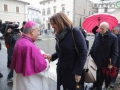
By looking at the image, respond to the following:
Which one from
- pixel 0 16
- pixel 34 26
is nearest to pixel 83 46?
pixel 34 26

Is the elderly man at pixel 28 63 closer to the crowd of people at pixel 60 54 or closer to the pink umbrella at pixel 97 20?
→ the crowd of people at pixel 60 54

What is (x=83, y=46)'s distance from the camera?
2.05 meters

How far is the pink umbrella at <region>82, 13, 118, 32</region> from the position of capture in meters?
3.69

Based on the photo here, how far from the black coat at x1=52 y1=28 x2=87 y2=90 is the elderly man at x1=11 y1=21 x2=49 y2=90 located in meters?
0.31

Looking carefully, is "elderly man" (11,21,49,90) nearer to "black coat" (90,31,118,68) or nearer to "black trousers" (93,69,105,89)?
"black coat" (90,31,118,68)

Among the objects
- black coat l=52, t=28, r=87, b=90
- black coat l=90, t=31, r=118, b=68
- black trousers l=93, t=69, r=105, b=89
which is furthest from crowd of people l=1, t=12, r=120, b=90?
black trousers l=93, t=69, r=105, b=89

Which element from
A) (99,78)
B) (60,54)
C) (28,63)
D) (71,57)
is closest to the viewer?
(28,63)

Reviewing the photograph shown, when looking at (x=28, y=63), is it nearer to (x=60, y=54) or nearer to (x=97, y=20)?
(x=60, y=54)

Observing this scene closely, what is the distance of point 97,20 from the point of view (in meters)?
3.80

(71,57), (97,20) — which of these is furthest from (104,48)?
(71,57)

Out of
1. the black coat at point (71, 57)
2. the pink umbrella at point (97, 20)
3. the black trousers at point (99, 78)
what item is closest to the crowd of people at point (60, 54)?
the black coat at point (71, 57)

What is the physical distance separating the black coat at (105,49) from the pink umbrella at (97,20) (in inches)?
24.8

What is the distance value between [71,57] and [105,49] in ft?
4.37

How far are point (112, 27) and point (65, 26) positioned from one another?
2445 mm
